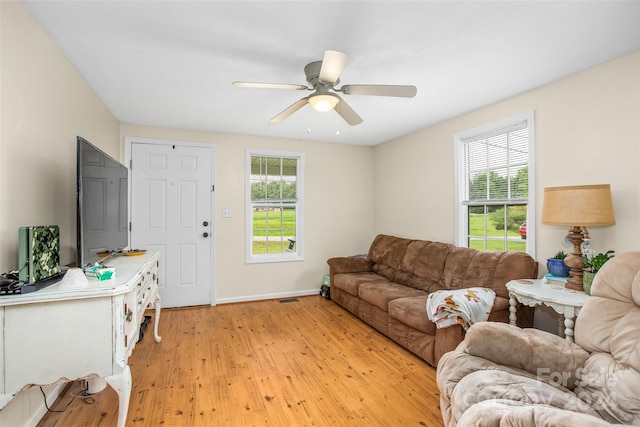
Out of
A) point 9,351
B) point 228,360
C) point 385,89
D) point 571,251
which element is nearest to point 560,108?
point 571,251

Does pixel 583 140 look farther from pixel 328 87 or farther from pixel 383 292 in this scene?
pixel 383 292

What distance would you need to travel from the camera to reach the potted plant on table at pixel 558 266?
8.13ft

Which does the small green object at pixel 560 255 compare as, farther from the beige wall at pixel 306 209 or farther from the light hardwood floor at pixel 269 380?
the beige wall at pixel 306 209

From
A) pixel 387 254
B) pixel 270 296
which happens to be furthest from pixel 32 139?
pixel 387 254

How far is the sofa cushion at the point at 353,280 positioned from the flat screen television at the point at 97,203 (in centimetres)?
246

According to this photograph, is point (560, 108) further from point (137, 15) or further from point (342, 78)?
point (137, 15)

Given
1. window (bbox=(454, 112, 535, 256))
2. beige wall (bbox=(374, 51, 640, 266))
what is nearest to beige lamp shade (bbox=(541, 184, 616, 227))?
beige wall (bbox=(374, 51, 640, 266))

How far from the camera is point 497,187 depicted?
10.8ft

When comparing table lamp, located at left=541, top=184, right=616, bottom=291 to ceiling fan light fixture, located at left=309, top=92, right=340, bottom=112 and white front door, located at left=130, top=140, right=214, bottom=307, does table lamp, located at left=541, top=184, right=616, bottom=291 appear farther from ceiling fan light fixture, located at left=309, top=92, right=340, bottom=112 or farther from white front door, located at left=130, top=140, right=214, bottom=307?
white front door, located at left=130, top=140, right=214, bottom=307

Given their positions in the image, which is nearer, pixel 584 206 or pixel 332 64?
pixel 332 64

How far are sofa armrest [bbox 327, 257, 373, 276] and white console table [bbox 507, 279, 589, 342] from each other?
2085 mm

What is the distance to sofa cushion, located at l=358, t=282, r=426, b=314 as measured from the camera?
10.5 ft

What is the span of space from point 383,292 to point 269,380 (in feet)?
4.85

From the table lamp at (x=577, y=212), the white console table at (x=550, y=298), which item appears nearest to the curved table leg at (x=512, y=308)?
the white console table at (x=550, y=298)
